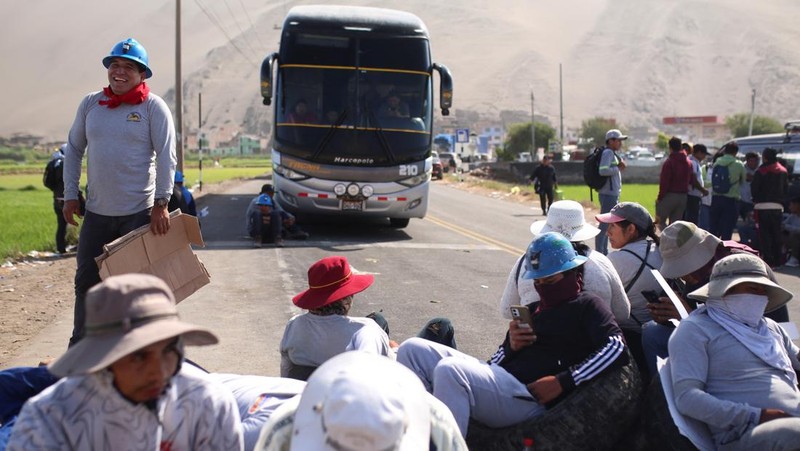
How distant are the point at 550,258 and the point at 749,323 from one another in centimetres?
97

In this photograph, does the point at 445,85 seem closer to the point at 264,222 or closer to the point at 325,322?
the point at 264,222

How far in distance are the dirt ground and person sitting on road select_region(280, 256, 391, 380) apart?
122 inches

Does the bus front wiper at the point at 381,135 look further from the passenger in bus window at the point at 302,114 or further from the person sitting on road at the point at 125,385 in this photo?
the person sitting on road at the point at 125,385

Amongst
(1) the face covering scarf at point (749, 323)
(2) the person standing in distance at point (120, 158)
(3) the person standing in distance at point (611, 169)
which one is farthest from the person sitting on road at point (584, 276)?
(3) the person standing in distance at point (611, 169)

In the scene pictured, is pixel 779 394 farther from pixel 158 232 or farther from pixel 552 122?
pixel 552 122

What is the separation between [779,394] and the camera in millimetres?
4293

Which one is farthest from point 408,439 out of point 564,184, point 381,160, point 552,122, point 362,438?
point 552,122

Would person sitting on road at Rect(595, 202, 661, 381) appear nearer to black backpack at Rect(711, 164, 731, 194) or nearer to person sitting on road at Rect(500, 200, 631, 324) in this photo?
person sitting on road at Rect(500, 200, 631, 324)

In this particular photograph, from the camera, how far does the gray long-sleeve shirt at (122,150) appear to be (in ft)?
19.9

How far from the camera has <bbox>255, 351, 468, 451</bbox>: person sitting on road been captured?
2.24 m

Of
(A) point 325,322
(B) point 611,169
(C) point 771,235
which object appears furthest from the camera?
(C) point 771,235

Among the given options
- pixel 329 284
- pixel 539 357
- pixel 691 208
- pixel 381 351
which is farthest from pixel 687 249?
pixel 691 208

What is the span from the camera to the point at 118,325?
2.55 metres

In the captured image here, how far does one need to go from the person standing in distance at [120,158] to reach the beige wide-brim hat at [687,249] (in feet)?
10.4
